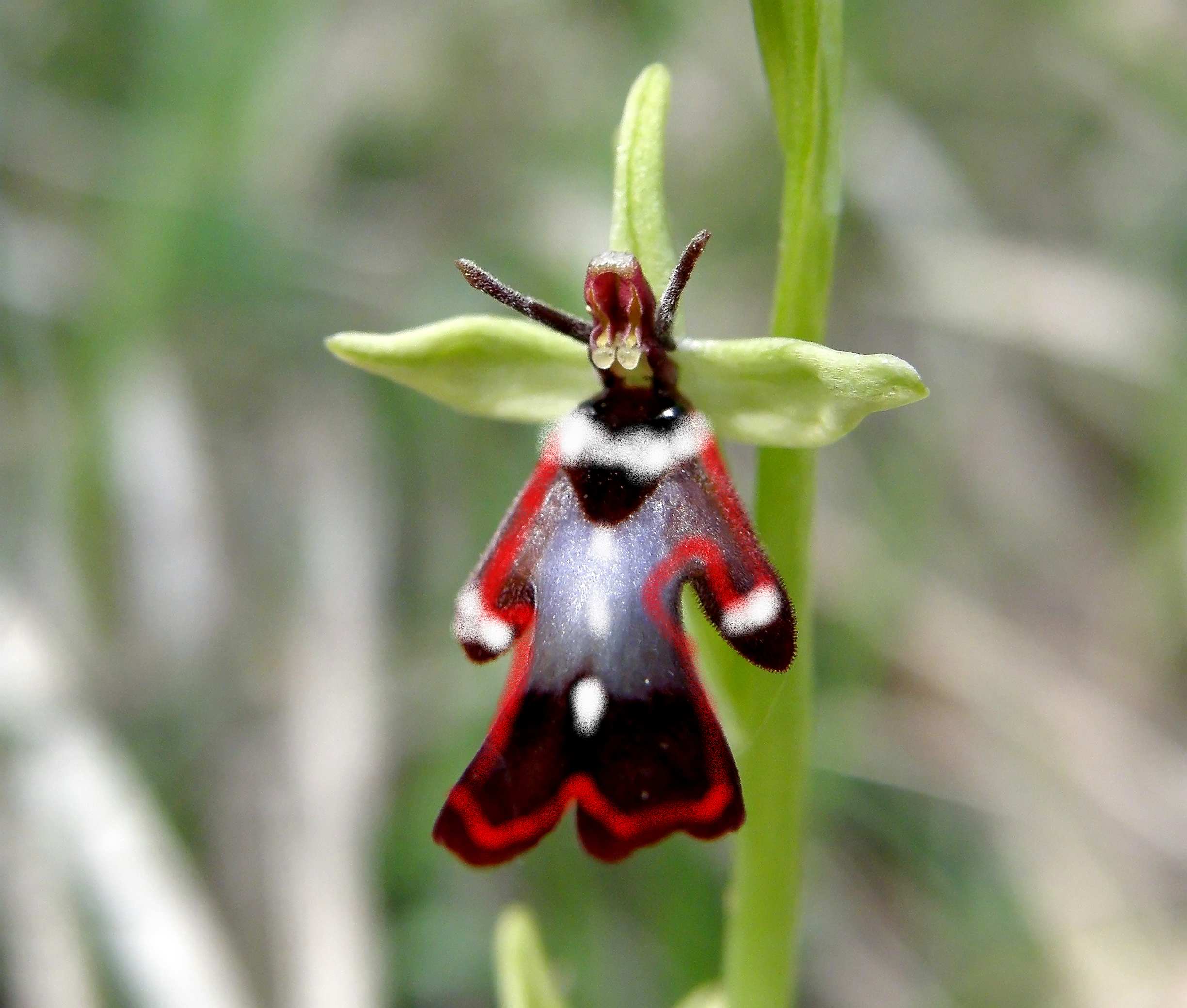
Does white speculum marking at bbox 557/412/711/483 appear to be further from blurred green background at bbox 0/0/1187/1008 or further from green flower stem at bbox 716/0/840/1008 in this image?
blurred green background at bbox 0/0/1187/1008

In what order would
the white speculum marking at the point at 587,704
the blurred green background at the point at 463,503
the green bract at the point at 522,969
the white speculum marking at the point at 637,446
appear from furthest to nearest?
the blurred green background at the point at 463,503, the green bract at the point at 522,969, the white speculum marking at the point at 637,446, the white speculum marking at the point at 587,704

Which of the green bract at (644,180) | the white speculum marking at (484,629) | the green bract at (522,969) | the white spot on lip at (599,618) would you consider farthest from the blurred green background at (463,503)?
the green bract at (644,180)

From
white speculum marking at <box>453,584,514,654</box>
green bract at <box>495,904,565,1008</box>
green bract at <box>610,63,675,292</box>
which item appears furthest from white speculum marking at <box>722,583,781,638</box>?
green bract at <box>495,904,565,1008</box>

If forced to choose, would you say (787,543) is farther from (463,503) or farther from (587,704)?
(463,503)

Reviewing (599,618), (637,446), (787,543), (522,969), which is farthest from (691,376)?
(522,969)

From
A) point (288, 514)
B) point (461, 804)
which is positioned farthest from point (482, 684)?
point (461, 804)

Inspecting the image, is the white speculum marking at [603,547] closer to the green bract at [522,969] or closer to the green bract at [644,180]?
the green bract at [644,180]
